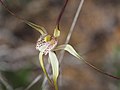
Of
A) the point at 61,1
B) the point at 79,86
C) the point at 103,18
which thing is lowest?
the point at 79,86

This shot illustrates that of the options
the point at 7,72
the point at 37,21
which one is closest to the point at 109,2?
the point at 37,21

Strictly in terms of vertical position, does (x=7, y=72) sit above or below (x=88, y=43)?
above

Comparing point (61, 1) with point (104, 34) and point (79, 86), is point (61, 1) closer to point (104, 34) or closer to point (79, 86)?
point (104, 34)

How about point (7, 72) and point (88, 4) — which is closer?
point (7, 72)

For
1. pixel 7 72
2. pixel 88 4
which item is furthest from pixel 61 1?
pixel 7 72

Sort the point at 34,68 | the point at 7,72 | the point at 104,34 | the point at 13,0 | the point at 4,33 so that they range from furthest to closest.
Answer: the point at 104,34 < the point at 13,0 < the point at 4,33 < the point at 34,68 < the point at 7,72

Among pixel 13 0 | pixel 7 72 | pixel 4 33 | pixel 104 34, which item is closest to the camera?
pixel 7 72

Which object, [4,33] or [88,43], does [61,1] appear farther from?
[4,33]
